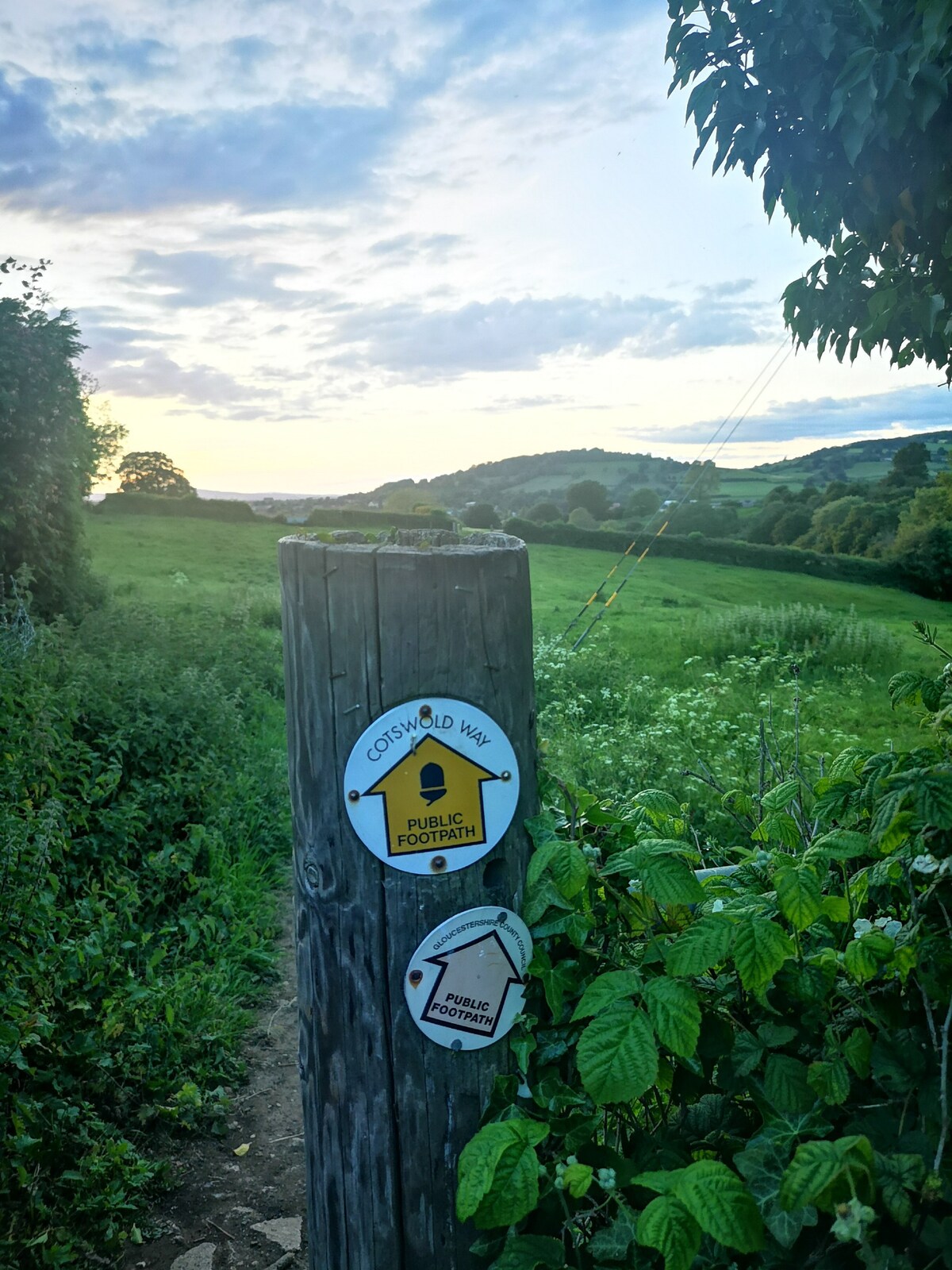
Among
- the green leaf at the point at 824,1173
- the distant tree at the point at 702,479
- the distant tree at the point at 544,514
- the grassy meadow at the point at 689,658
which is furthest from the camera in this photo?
the distant tree at the point at 544,514

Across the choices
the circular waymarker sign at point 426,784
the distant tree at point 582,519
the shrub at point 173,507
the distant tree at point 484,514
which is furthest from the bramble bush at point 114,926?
the shrub at point 173,507

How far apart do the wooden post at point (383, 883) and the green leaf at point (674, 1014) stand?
12.6 inches

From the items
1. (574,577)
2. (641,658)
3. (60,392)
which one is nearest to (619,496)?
(574,577)

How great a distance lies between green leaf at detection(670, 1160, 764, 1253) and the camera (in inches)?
50.7

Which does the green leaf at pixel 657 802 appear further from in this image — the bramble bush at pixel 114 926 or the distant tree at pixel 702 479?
the distant tree at pixel 702 479

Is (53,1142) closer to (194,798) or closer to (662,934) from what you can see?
(662,934)

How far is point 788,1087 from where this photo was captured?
1.49m

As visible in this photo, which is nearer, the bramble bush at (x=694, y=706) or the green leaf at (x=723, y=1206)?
the green leaf at (x=723, y=1206)

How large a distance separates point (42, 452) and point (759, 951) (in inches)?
442

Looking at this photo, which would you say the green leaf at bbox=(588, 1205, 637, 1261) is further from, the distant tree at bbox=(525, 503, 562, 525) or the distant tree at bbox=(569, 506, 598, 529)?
the distant tree at bbox=(569, 506, 598, 529)

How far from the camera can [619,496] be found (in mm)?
12102

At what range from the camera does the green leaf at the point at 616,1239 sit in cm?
146

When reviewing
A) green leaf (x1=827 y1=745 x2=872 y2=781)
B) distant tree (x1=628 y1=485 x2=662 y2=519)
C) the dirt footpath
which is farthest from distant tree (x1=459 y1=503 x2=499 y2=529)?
green leaf (x1=827 y1=745 x2=872 y2=781)

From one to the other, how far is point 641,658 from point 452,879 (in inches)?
360
